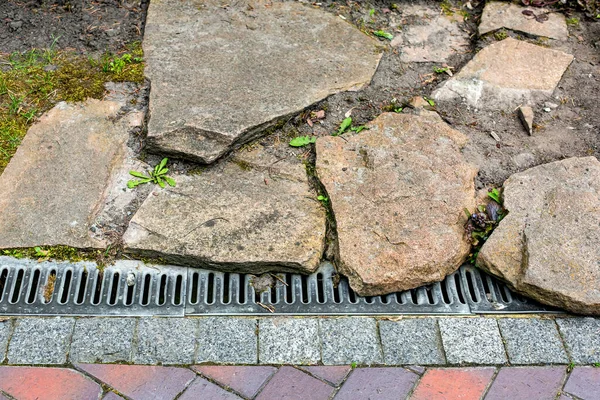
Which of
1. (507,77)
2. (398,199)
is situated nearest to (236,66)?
(398,199)

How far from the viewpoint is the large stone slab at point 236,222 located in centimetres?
252

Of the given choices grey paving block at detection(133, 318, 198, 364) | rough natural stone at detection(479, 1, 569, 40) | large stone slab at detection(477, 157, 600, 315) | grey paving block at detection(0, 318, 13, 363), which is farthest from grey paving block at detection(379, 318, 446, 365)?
rough natural stone at detection(479, 1, 569, 40)

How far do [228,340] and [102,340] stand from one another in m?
0.48

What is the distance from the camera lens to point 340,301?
2520 millimetres

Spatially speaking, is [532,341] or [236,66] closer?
[532,341]

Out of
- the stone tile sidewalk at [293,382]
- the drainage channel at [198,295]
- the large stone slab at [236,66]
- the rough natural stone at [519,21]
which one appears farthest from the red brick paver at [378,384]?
the rough natural stone at [519,21]

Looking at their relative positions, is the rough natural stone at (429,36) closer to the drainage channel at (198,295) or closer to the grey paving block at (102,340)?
the drainage channel at (198,295)

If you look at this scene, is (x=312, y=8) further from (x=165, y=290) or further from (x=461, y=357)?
(x=461, y=357)

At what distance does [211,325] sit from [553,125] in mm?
2046

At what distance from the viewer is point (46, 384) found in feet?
7.19

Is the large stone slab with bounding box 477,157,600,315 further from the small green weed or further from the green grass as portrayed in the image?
the green grass

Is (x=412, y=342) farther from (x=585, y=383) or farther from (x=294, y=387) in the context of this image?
(x=585, y=383)

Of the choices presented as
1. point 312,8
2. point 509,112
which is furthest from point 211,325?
point 312,8

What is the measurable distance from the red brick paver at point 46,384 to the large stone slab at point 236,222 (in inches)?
22.3
